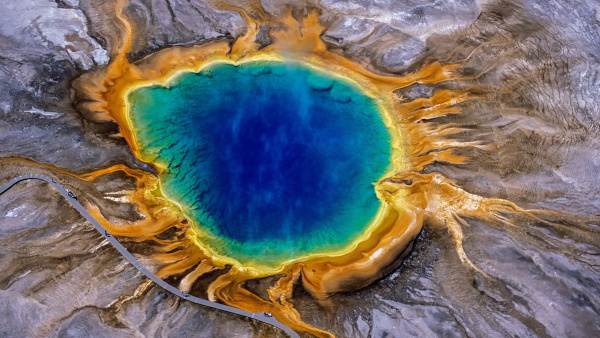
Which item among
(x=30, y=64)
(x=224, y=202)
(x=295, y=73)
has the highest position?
(x=30, y=64)

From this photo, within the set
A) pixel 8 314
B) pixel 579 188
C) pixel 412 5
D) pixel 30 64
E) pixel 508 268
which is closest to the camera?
pixel 8 314

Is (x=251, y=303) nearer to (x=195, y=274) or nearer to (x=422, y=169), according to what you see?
(x=195, y=274)

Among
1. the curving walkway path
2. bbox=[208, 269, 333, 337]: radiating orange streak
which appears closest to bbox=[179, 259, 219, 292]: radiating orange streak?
the curving walkway path

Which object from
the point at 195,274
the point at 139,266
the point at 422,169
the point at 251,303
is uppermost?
the point at 422,169

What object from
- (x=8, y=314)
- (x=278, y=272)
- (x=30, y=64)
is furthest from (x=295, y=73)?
(x=8, y=314)

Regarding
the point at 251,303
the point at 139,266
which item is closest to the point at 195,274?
the point at 139,266

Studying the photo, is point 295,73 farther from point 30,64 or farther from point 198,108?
point 30,64

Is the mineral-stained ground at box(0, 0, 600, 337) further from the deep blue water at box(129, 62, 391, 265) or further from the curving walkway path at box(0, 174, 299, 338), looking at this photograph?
the deep blue water at box(129, 62, 391, 265)
